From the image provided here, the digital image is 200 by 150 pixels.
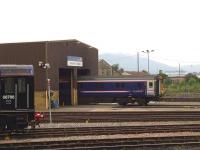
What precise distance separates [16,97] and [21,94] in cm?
27

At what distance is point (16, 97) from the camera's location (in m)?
22.5

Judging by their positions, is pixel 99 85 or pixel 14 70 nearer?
pixel 14 70

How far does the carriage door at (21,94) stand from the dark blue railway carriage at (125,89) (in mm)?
28551

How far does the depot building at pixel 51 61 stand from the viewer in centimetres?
5016

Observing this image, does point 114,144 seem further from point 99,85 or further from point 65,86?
point 65,86

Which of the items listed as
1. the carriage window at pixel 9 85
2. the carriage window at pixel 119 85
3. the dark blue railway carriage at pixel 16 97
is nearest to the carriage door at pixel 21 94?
the dark blue railway carriage at pixel 16 97

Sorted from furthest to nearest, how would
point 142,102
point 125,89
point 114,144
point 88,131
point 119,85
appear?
point 119,85
point 125,89
point 142,102
point 88,131
point 114,144

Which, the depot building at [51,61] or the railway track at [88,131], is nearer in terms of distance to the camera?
the railway track at [88,131]

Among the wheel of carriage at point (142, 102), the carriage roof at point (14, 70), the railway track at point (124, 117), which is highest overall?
the carriage roof at point (14, 70)

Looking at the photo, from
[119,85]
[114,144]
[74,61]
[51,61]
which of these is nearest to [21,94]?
[114,144]

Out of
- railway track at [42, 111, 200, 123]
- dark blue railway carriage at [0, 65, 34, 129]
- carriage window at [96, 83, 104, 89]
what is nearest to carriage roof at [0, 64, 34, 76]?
dark blue railway carriage at [0, 65, 34, 129]

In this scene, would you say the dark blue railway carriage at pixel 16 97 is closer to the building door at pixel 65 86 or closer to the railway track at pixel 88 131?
the railway track at pixel 88 131

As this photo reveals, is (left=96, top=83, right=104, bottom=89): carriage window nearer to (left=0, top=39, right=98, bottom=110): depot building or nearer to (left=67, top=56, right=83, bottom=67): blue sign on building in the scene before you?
(left=0, top=39, right=98, bottom=110): depot building

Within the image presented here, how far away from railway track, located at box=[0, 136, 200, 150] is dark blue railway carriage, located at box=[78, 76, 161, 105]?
99.2ft
